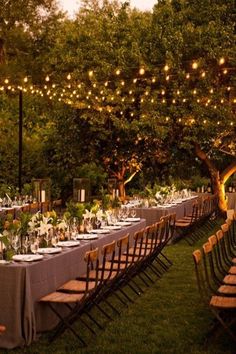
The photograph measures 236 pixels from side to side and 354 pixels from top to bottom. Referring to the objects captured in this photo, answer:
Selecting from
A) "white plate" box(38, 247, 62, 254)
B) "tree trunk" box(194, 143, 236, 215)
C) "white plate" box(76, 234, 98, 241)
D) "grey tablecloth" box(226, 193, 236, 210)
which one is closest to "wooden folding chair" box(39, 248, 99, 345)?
"white plate" box(38, 247, 62, 254)

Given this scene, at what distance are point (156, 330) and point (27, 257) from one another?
5.04ft

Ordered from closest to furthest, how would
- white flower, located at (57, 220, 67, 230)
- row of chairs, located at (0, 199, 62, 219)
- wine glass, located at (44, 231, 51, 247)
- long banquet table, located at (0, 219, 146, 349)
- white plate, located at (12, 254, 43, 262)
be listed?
long banquet table, located at (0, 219, 146, 349)
white plate, located at (12, 254, 43, 262)
wine glass, located at (44, 231, 51, 247)
white flower, located at (57, 220, 67, 230)
row of chairs, located at (0, 199, 62, 219)

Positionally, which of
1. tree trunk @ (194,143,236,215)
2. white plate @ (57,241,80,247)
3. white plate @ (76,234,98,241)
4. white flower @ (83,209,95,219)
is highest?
tree trunk @ (194,143,236,215)

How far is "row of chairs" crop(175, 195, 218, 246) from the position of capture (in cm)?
1308

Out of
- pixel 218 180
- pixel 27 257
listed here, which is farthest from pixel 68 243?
pixel 218 180

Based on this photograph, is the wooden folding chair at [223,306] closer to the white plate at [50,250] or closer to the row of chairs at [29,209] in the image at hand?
the white plate at [50,250]

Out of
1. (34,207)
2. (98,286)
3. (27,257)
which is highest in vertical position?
(34,207)

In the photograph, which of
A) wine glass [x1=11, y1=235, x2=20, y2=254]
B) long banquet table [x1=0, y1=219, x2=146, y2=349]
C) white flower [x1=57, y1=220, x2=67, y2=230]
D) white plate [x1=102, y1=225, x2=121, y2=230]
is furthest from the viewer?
white plate [x1=102, y1=225, x2=121, y2=230]

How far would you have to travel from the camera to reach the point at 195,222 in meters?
13.3

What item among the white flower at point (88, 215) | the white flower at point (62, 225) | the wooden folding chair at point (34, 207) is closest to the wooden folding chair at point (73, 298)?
the white flower at point (62, 225)

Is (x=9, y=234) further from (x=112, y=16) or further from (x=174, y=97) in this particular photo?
(x=112, y=16)

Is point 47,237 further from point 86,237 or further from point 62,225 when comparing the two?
point 86,237

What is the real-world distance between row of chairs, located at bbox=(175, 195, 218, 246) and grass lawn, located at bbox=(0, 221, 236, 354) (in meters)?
4.18

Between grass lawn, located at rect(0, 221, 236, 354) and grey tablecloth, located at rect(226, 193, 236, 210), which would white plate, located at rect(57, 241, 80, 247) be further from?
grey tablecloth, located at rect(226, 193, 236, 210)
